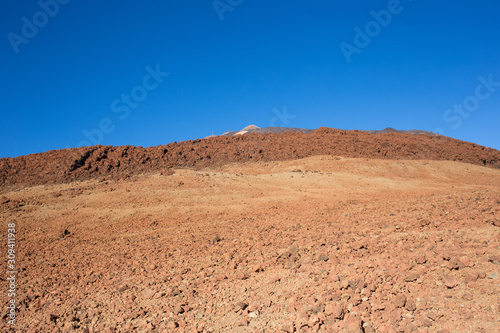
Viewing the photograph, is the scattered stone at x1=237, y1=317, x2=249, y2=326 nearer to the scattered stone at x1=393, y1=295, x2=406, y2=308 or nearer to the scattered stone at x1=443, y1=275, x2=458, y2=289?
the scattered stone at x1=393, y1=295, x2=406, y2=308

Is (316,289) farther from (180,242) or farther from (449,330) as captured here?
(180,242)

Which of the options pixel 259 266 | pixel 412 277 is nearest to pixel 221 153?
pixel 259 266

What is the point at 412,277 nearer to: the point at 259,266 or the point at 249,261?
the point at 259,266

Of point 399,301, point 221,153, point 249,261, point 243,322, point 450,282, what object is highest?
point 221,153

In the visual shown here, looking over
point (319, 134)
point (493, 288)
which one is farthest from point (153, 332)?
point (319, 134)

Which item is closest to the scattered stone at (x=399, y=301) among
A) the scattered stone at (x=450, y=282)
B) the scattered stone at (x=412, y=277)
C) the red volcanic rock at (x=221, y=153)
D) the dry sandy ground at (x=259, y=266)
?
the dry sandy ground at (x=259, y=266)

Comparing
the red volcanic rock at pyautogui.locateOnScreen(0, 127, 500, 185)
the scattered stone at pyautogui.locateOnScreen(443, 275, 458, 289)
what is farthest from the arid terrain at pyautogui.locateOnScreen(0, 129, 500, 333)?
the red volcanic rock at pyautogui.locateOnScreen(0, 127, 500, 185)

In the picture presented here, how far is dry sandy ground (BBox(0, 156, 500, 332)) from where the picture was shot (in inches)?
139

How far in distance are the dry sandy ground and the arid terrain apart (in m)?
0.02

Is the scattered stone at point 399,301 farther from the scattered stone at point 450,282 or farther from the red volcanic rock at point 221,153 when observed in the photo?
the red volcanic rock at point 221,153

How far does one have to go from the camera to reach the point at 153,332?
4.00 metres

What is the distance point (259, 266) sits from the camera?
538 centimetres

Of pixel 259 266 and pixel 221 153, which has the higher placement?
pixel 221 153

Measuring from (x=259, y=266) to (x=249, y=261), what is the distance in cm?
48
